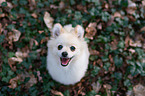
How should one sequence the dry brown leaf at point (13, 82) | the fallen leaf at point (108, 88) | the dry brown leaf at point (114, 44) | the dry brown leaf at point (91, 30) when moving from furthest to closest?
the dry brown leaf at point (91, 30) < the dry brown leaf at point (114, 44) < the fallen leaf at point (108, 88) < the dry brown leaf at point (13, 82)

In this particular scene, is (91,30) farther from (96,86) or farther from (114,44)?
(96,86)

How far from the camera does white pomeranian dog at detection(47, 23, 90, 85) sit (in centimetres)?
214

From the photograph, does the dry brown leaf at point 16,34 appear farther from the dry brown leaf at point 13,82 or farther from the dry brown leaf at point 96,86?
the dry brown leaf at point 96,86

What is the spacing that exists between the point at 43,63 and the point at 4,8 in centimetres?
162

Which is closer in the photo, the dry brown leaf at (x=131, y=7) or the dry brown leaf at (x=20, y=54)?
the dry brown leaf at (x=20, y=54)

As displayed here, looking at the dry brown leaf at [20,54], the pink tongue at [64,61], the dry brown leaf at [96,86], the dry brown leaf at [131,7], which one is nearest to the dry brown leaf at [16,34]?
the dry brown leaf at [20,54]

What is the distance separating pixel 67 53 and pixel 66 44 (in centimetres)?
17

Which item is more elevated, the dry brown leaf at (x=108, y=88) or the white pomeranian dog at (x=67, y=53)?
the white pomeranian dog at (x=67, y=53)

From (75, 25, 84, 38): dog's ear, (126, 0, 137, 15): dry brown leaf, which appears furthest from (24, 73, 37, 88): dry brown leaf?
(126, 0, 137, 15): dry brown leaf

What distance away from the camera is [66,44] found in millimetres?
2154

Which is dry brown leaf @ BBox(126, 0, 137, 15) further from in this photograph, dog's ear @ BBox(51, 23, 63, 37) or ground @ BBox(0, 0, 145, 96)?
dog's ear @ BBox(51, 23, 63, 37)

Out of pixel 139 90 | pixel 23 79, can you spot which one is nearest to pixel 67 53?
pixel 23 79

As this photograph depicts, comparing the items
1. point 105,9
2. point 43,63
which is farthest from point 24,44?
point 105,9

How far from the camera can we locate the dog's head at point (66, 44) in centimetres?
212
